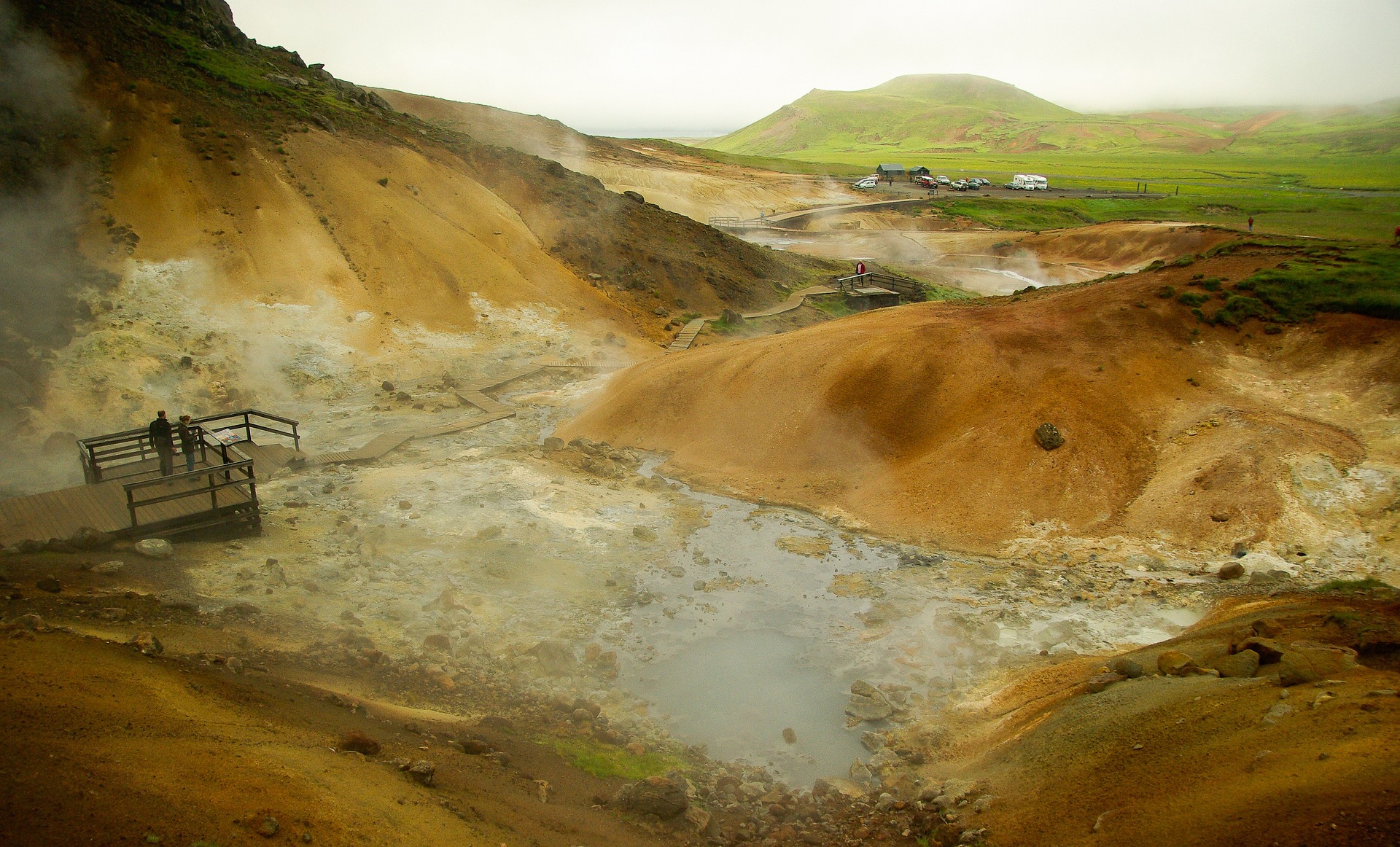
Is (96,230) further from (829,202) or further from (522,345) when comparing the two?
(829,202)

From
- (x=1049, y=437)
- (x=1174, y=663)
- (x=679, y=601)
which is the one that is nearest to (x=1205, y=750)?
(x=1174, y=663)

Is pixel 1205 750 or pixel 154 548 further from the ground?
pixel 154 548

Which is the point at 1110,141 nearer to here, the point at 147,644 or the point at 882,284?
the point at 882,284

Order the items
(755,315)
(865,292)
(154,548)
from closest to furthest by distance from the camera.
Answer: (154,548), (755,315), (865,292)

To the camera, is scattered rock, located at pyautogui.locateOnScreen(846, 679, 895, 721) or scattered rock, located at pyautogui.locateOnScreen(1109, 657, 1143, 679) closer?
scattered rock, located at pyautogui.locateOnScreen(1109, 657, 1143, 679)

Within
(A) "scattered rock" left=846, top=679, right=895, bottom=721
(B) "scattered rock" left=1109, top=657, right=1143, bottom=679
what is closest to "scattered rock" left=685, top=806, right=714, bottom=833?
(A) "scattered rock" left=846, top=679, right=895, bottom=721

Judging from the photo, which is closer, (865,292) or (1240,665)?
(1240,665)

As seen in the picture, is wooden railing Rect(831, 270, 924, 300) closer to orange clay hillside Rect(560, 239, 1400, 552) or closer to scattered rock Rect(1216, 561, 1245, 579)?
orange clay hillside Rect(560, 239, 1400, 552)
